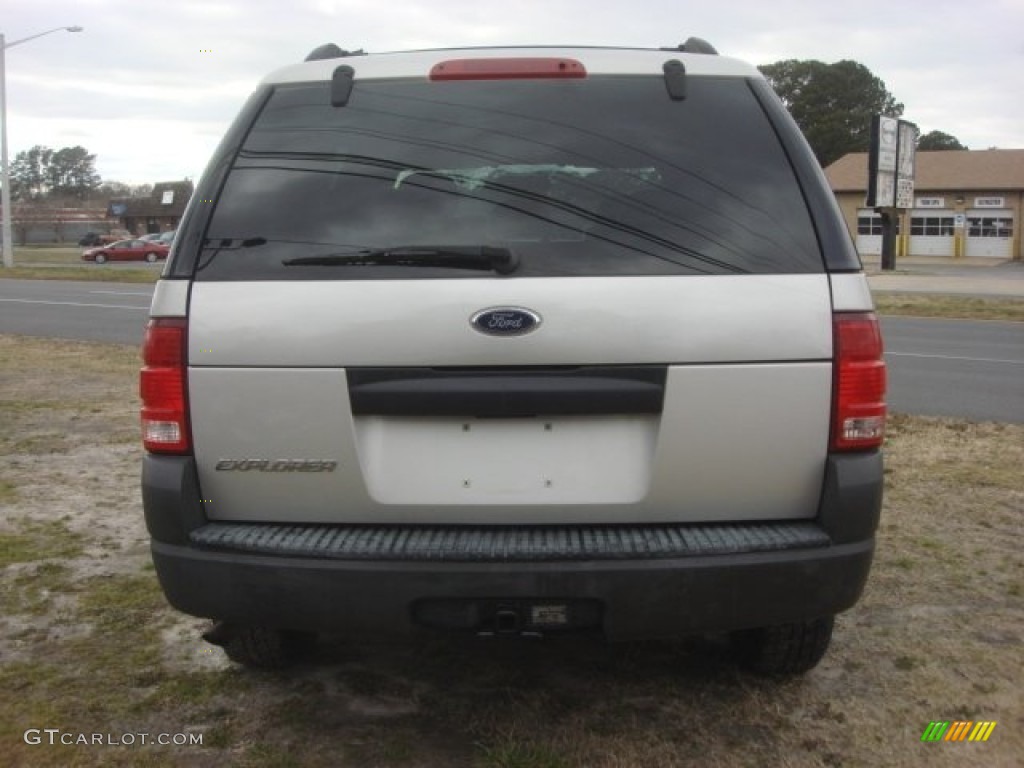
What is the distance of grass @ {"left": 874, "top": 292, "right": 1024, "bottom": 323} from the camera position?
64.3 ft

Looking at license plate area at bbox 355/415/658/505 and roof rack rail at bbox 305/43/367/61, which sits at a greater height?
roof rack rail at bbox 305/43/367/61

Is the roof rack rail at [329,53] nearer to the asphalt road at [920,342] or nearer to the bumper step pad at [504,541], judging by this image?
the bumper step pad at [504,541]

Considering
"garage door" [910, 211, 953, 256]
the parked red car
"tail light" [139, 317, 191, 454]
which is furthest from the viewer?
"garage door" [910, 211, 953, 256]

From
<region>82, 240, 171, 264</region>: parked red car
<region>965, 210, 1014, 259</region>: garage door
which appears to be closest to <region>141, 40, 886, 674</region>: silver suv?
<region>82, 240, 171, 264</region>: parked red car

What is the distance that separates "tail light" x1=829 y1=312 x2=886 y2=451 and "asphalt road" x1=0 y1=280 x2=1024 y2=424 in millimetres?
6450

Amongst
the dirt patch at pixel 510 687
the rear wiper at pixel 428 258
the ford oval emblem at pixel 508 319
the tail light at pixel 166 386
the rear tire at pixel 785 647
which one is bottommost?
the dirt patch at pixel 510 687

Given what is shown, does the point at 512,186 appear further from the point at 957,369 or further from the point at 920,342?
the point at 920,342

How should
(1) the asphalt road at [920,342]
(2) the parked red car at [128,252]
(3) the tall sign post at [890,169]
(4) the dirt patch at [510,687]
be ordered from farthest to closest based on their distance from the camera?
(2) the parked red car at [128,252] < (3) the tall sign post at [890,169] < (1) the asphalt road at [920,342] < (4) the dirt patch at [510,687]

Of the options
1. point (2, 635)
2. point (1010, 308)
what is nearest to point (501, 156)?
point (2, 635)

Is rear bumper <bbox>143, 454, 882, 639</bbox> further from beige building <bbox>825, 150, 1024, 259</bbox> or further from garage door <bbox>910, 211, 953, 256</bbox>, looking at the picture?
garage door <bbox>910, 211, 953, 256</bbox>

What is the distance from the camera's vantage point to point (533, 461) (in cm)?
265

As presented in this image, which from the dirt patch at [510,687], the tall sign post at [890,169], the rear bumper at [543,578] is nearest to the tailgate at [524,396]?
the rear bumper at [543,578]

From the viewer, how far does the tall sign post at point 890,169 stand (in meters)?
33.8

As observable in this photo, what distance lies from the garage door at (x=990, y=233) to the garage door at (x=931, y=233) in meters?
0.99
